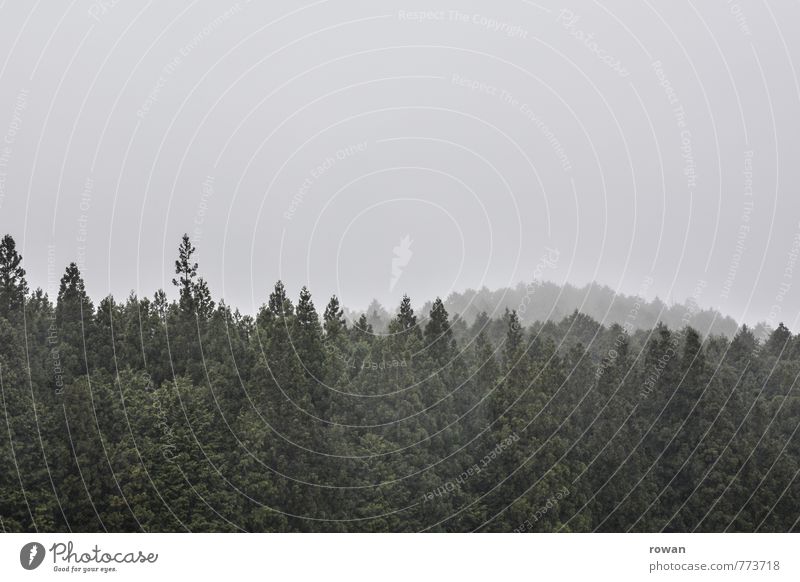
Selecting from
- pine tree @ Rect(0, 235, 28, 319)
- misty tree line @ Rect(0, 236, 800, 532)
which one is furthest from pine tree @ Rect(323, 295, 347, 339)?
pine tree @ Rect(0, 235, 28, 319)

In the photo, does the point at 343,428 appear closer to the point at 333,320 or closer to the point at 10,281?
the point at 333,320

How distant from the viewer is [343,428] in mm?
67000

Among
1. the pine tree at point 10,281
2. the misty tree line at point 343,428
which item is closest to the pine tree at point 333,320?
the misty tree line at point 343,428

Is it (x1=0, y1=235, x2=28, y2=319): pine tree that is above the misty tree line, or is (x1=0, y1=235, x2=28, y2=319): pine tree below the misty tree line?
above

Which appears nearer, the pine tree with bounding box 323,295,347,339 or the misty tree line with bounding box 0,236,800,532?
the misty tree line with bounding box 0,236,800,532

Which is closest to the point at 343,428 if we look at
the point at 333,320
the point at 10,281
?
the point at 333,320

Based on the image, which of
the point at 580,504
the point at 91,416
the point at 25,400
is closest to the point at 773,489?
the point at 580,504

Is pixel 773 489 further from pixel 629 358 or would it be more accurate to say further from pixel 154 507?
pixel 154 507

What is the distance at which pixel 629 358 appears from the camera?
89125mm

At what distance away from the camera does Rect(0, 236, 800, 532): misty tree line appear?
184ft

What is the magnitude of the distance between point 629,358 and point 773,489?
22.2 m

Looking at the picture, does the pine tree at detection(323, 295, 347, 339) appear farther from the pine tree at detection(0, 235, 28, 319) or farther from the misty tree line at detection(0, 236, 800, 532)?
the pine tree at detection(0, 235, 28, 319)

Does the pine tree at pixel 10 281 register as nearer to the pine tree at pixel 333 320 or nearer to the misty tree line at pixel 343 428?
the misty tree line at pixel 343 428

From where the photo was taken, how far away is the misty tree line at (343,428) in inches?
2205
